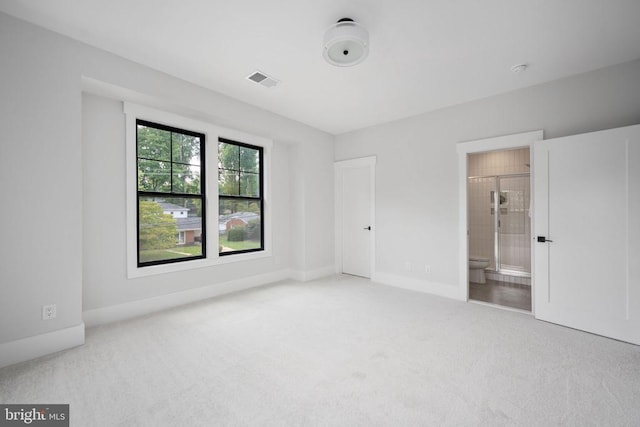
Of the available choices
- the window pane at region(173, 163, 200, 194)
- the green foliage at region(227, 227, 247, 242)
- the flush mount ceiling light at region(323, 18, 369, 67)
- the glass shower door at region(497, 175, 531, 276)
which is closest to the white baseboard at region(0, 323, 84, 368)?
the window pane at region(173, 163, 200, 194)

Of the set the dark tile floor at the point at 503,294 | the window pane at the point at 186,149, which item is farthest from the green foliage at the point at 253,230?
the dark tile floor at the point at 503,294

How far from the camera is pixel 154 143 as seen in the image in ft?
11.5

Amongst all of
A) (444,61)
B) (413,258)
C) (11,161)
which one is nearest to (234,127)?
(11,161)

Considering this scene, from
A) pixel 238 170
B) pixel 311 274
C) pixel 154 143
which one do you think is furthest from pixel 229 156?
pixel 311 274

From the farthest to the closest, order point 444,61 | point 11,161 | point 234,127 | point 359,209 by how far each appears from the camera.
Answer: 1. point 359,209
2. point 234,127
3. point 444,61
4. point 11,161

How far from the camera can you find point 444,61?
2879 mm

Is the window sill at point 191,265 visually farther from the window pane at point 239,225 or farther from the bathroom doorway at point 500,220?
the bathroom doorway at point 500,220

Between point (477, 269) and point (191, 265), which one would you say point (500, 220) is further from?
point (191, 265)

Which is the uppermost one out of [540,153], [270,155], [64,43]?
[64,43]

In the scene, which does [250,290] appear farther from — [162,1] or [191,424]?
[162,1]

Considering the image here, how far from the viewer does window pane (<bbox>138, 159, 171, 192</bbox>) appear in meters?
3.39

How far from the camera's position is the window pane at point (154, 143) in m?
3.40

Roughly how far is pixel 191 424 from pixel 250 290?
275 centimetres

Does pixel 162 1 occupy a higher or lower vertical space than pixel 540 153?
higher
